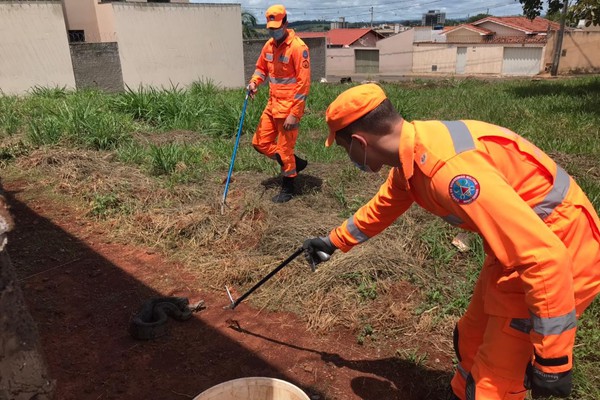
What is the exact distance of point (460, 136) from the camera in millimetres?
1661

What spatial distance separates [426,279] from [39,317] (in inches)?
106

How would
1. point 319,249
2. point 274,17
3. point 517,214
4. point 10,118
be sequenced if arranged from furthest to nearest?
point 10,118 < point 274,17 < point 319,249 < point 517,214

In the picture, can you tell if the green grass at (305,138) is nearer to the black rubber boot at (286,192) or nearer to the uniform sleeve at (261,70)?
the black rubber boot at (286,192)

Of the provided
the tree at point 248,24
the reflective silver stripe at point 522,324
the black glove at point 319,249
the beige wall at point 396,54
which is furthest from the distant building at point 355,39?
the reflective silver stripe at point 522,324

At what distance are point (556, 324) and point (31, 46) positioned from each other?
15.2 m

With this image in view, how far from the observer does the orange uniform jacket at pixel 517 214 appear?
1.48 m

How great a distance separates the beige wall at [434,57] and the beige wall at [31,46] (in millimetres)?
38518

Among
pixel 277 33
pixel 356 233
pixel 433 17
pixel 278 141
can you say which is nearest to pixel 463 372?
pixel 356 233

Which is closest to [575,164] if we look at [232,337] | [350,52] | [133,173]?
[232,337]

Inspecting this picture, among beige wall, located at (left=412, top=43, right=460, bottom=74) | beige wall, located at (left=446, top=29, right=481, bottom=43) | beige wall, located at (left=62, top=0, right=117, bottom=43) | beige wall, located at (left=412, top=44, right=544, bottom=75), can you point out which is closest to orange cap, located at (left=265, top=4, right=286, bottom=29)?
beige wall, located at (left=62, top=0, right=117, bottom=43)

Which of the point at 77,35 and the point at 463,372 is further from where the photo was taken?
the point at 77,35

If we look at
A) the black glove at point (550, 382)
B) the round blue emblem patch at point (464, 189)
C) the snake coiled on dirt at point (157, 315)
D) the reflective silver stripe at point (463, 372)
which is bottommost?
the snake coiled on dirt at point (157, 315)

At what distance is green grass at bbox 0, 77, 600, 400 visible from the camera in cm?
348

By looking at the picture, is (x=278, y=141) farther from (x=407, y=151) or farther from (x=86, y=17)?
(x=86, y=17)
